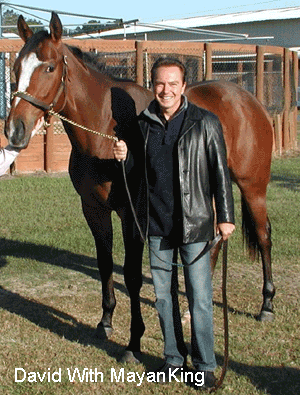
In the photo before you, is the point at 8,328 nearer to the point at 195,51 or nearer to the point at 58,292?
the point at 58,292

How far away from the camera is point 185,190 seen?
11.7 ft

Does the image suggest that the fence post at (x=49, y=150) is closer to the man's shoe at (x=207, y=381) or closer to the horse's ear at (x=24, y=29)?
the horse's ear at (x=24, y=29)

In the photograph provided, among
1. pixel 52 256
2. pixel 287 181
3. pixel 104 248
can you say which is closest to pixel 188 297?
pixel 104 248

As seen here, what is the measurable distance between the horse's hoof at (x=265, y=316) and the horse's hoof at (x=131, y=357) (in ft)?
4.20

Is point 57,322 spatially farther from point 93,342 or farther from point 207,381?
point 207,381

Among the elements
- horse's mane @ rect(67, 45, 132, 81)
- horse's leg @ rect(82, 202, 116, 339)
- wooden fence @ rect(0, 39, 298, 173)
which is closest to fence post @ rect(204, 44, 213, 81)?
wooden fence @ rect(0, 39, 298, 173)

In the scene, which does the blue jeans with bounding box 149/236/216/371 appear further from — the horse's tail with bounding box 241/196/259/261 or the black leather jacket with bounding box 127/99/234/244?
the horse's tail with bounding box 241/196/259/261

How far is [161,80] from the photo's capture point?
359 centimetres

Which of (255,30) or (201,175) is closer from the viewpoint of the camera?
(201,175)

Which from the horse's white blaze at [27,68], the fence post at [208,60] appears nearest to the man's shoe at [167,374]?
the horse's white blaze at [27,68]

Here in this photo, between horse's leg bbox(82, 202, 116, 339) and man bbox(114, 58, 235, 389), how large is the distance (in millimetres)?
974

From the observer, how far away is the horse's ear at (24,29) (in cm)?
430

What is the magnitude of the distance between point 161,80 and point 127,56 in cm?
973

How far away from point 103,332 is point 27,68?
2079mm
